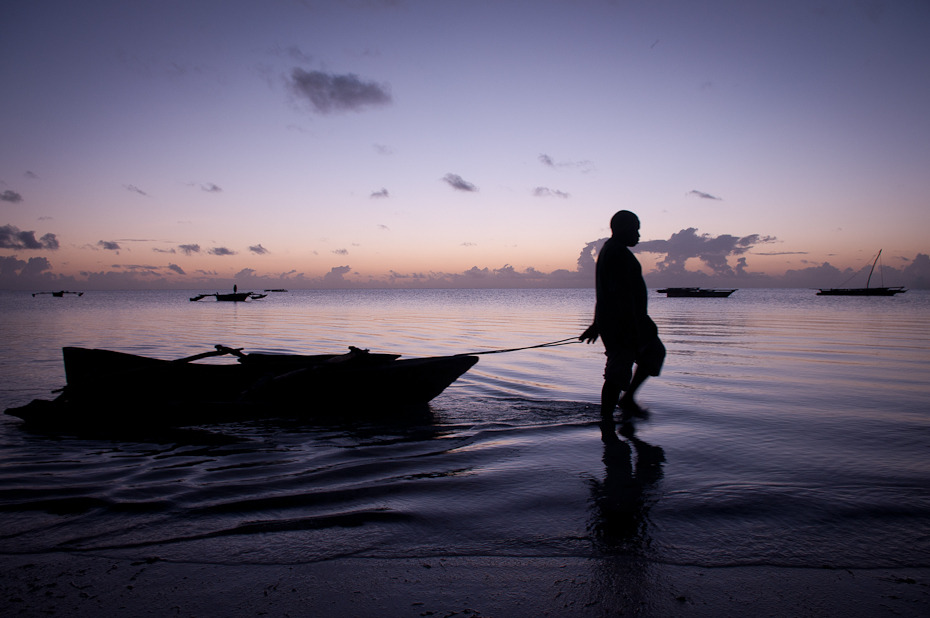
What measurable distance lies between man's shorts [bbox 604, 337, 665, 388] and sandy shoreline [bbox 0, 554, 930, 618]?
334cm

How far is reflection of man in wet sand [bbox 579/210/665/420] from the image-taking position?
5.83m

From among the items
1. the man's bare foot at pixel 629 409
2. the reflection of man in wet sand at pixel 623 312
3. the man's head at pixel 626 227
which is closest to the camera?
the reflection of man in wet sand at pixel 623 312

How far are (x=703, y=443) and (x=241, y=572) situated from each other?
444 centimetres

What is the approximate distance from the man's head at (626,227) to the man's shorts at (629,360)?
3.86 feet

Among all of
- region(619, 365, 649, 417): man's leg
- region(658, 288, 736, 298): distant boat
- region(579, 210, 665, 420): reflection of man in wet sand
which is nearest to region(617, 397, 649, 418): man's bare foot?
region(619, 365, 649, 417): man's leg

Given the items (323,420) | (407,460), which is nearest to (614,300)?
(407,460)

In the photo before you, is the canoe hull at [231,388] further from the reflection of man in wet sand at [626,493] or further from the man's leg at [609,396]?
the reflection of man in wet sand at [626,493]

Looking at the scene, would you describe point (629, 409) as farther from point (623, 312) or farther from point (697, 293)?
point (697, 293)

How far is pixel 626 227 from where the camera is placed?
19.6 feet

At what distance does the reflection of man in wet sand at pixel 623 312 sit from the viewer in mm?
5828

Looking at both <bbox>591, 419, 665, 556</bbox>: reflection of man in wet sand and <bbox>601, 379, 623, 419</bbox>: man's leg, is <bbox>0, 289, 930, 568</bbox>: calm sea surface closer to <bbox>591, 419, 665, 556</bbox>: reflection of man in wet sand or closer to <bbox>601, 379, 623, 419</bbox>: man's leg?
<bbox>591, 419, 665, 556</bbox>: reflection of man in wet sand

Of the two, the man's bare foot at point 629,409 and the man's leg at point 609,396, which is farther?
the man's bare foot at point 629,409

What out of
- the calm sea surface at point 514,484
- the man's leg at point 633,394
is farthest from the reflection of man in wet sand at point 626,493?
the man's leg at point 633,394

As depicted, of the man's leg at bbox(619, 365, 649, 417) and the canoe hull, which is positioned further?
the man's leg at bbox(619, 365, 649, 417)
